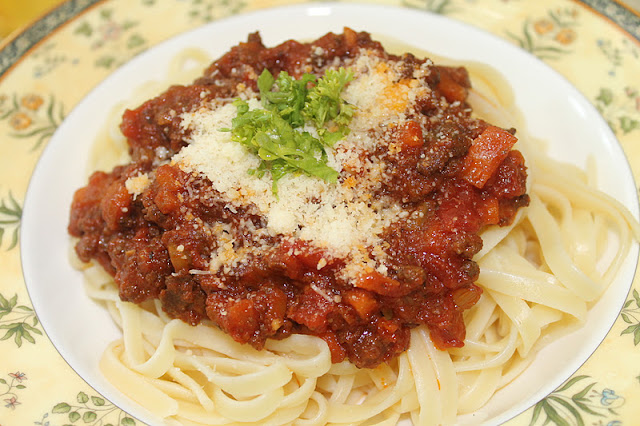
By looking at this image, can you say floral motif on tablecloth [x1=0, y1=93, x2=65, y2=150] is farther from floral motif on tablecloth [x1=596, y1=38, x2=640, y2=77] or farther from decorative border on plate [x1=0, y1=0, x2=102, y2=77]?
floral motif on tablecloth [x1=596, y1=38, x2=640, y2=77]

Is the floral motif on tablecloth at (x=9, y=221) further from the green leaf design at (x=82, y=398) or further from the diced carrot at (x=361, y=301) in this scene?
the diced carrot at (x=361, y=301)

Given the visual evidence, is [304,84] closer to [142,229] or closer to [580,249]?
[142,229]

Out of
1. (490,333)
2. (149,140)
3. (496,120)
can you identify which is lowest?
(490,333)

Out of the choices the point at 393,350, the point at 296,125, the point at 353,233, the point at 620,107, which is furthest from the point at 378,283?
the point at 620,107

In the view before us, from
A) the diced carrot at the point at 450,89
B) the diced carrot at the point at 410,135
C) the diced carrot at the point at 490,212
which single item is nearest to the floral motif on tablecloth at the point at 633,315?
the diced carrot at the point at 490,212

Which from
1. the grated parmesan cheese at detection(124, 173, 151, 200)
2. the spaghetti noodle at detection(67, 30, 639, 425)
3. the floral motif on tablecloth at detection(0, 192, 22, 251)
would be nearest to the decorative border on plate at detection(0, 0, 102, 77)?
the floral motif on tablecloth at detection(0, 192, 22, 251)

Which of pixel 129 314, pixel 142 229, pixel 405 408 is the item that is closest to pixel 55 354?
pixel 129 314
